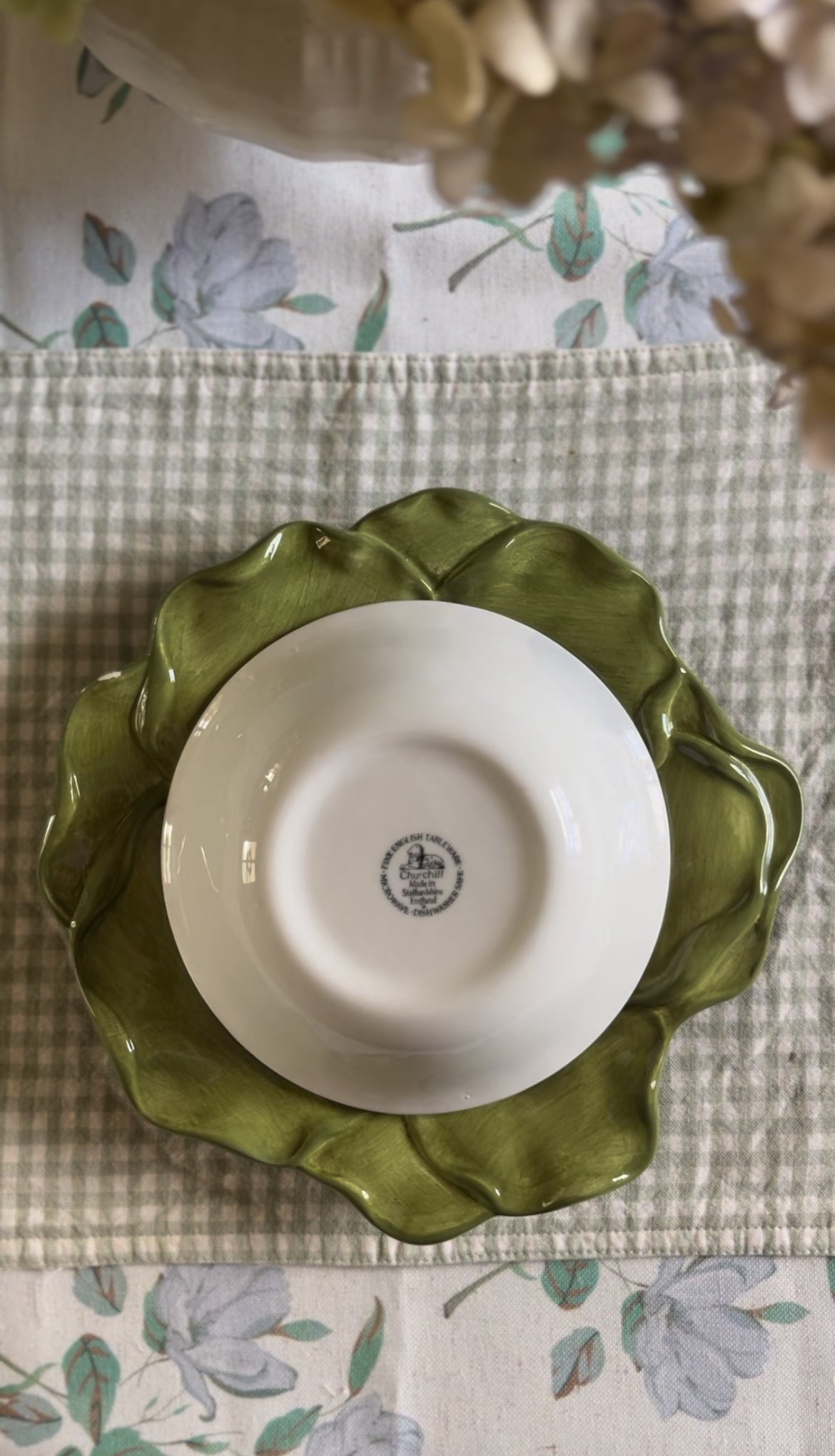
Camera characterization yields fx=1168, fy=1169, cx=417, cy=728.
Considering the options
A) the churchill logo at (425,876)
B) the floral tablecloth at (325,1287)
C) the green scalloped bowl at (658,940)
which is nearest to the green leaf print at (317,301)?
the floral tablecloth at (325,1287)

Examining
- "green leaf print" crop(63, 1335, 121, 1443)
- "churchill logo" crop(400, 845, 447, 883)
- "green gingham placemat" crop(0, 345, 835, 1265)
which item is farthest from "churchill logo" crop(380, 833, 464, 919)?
"green leaf print" crop(63, 1335, 121, 1443)

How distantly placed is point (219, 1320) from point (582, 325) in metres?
0.46

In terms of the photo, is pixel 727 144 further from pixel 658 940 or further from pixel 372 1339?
pixel 372 1339

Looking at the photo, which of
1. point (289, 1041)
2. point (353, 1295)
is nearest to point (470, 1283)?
point (353, 1295)

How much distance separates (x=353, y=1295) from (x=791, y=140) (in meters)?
0.47

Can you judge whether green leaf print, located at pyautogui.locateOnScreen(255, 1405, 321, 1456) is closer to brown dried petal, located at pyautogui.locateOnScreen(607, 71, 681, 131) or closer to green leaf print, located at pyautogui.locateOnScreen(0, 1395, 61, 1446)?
green leaf print, located at pyautogui.locateOnScreen(0, 1395, 61, 1446)

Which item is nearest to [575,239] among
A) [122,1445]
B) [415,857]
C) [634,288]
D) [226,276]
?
[634,288]

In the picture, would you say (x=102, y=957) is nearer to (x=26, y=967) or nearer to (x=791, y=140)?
(x=26, y=967)

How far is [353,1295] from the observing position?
501 mm

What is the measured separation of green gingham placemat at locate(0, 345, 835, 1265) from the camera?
0.50 m

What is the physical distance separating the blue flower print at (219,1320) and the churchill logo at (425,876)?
0.64ft

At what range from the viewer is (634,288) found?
508 millimetres

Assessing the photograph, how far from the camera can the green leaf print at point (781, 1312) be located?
501 mm

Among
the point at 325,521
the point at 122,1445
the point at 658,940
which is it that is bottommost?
the point at 122,1445
